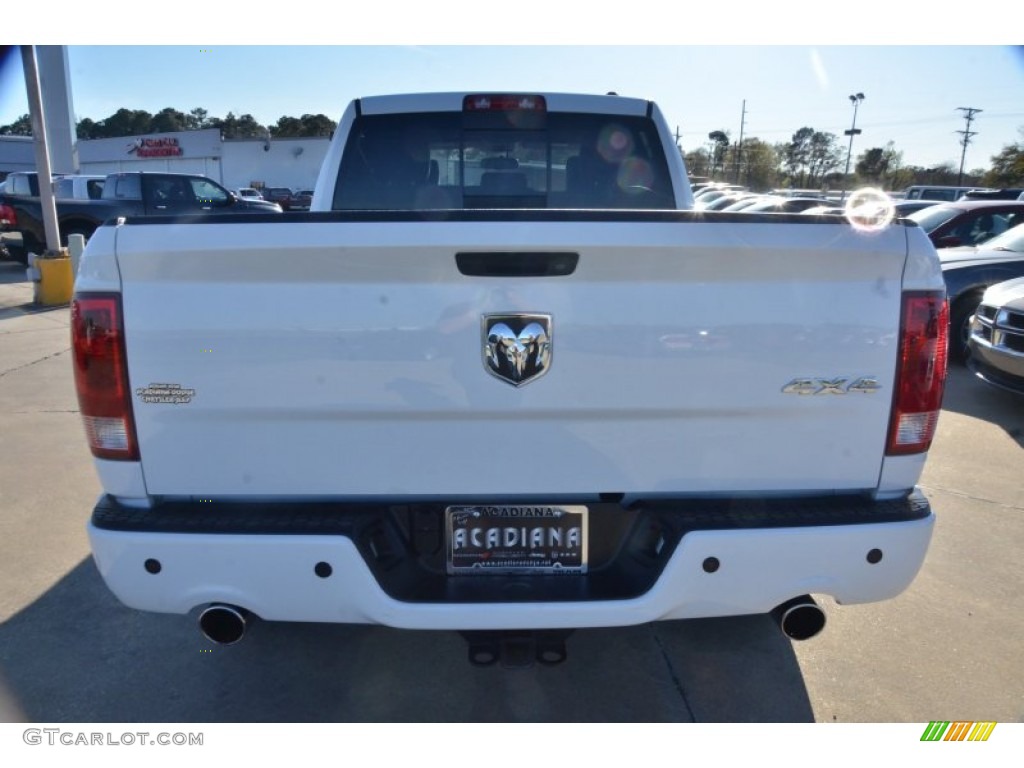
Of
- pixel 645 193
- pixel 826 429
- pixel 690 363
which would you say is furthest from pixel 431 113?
pixel 826 429

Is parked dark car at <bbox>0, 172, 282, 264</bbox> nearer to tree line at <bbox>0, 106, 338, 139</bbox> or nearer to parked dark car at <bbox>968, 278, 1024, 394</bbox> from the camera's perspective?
parked dark car at <bbox>968, 278, 1024, 394</bbox>

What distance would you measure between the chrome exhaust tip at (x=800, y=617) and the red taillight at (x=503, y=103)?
2.49 meters

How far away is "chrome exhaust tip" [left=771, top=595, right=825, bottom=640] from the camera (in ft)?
7.28

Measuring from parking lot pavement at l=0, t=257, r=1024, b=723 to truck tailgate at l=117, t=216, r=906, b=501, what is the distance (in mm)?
967

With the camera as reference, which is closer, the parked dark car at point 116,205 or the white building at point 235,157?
the parked dark car at point 116,205

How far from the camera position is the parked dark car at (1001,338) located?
5.93 metres

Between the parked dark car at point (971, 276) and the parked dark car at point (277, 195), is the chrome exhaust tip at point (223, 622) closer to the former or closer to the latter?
the parked dark car at point (971, 276)

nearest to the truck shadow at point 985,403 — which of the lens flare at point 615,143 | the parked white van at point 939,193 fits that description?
the lens flare at point 615,143

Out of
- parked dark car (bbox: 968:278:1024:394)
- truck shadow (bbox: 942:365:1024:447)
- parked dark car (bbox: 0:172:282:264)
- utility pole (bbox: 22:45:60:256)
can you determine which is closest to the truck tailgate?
truck shadow (bbox: 942:365:1024:447)

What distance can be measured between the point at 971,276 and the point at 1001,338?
6.22 ft

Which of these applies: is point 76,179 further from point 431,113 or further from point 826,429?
point 826,429

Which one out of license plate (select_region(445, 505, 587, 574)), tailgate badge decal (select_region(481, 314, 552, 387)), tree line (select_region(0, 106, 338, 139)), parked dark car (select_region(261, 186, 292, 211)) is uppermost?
tree line (select_region(0, 106, 338, 139))

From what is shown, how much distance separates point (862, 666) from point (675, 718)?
0.84 metres

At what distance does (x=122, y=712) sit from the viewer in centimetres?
255
